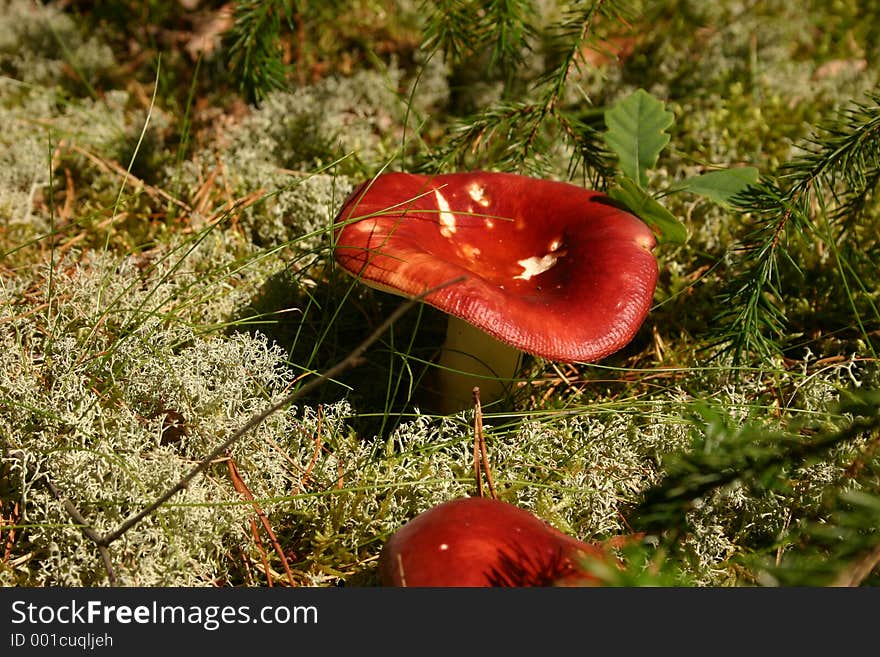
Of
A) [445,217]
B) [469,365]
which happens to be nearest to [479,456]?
[469,365]

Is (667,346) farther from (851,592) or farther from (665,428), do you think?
(851,592)

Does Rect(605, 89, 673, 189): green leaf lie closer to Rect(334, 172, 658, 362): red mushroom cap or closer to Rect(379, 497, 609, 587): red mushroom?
Rect(334, 172, 658, 362): red mushroom cap

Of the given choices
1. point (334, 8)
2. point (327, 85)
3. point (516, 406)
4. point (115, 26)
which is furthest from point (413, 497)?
point (115, 26)

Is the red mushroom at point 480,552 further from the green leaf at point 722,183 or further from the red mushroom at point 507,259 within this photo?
the green leaf at point 722,183

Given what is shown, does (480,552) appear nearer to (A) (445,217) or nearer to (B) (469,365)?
(B) (469,365)

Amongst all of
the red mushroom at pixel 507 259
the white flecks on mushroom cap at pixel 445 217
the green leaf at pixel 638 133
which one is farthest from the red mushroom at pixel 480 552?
the green leaf at pixel 638 133

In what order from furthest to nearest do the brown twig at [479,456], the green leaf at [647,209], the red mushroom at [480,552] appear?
the green leaf at [647,209], the brown twig at [479,456], the red mushroom at [480,552]
